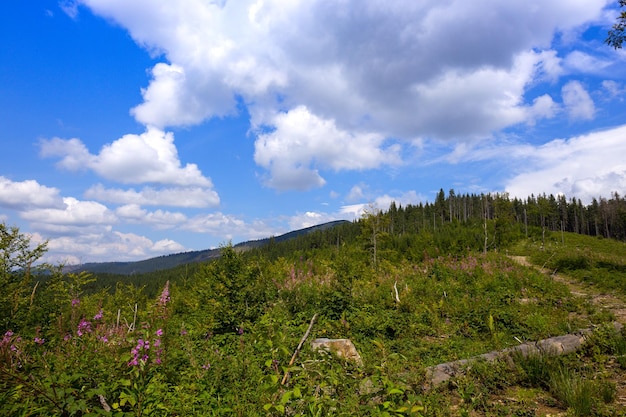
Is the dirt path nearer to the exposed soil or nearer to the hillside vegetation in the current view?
the exposed soil

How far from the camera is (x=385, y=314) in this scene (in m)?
10.2

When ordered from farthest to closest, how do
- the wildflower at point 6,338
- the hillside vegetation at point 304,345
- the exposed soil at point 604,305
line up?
the exposed soil at point 604,305 → the wildflower at point 6,338 → the hillside vegetation at point 304,345

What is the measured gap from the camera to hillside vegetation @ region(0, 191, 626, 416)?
3158mm

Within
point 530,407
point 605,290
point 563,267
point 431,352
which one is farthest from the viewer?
point 563,267

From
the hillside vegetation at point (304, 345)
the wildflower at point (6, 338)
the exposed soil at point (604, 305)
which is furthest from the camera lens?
the exposed soil at point (604, 305)

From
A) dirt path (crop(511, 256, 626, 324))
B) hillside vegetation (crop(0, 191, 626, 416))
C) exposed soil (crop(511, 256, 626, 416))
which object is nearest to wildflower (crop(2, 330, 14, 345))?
hillside vegetation (crop(0, 191, 626, 416))

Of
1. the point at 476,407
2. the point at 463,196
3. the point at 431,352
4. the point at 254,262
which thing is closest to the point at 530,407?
the point at 476,407

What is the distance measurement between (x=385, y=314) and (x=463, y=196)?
3998 inches

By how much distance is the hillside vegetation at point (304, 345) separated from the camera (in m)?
3.16

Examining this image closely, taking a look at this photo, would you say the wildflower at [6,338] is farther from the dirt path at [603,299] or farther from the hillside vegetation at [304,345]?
the dirt path at [603,299]

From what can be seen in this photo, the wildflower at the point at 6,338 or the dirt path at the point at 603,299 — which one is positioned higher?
the wildflower at the point at 6,338

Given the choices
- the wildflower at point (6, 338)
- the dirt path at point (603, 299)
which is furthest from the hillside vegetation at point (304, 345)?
the dirt path at point (603, 299)

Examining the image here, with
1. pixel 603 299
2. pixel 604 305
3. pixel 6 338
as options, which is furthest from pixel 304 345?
pixel 603 299

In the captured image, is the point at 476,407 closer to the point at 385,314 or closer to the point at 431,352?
the point at 431,352
